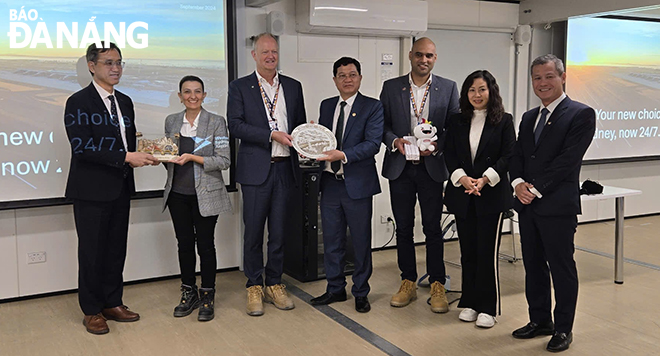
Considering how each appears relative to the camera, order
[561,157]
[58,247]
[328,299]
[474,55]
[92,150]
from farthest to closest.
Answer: [474,55]
[58,247]
[328,299]
[92,150]
[561,157]

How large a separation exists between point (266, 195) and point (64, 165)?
158 cm

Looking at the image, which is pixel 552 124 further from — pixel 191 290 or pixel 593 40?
pixel 593 40

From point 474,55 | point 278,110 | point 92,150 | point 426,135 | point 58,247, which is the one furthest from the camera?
point 474,55

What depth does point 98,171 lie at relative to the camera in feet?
12.7

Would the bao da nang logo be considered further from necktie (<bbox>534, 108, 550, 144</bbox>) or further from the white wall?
necktie (<bbox>534, 108, 550, 144</bbox>)

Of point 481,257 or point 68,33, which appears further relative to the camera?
point 68,33

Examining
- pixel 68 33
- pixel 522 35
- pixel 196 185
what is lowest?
pixel 196 185

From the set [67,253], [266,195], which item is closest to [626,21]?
[266,195]

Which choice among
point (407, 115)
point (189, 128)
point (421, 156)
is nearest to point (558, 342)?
point (421, 156)

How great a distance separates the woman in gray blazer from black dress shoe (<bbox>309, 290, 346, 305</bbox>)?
0.74 metres

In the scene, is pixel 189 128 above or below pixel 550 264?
above

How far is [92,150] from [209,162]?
2.39 ft

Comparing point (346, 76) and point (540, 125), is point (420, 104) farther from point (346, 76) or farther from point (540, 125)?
point (540, 125)

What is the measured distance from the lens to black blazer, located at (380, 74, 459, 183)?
425cm
